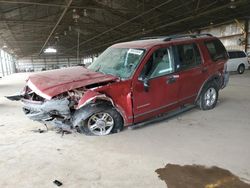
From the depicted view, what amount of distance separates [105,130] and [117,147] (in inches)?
22.9

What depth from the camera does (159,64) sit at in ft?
14.7

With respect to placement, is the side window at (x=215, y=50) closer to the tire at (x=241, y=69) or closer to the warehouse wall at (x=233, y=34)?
the tire at (x=241, y=69)

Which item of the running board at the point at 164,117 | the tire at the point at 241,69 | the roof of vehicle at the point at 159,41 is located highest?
the roof of vehicle at the point at 159,41

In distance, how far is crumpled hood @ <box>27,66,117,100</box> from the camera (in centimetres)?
388

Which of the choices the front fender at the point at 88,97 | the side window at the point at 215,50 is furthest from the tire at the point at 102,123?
the side window at the point at 215,50

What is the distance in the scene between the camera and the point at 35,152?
354cm

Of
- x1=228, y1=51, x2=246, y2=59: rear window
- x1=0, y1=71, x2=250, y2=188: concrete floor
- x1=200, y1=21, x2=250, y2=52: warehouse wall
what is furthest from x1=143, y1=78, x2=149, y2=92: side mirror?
x1=200, y1=21, x2=250, y2=52: warehouse wall

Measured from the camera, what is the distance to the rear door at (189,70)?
474 centimetres

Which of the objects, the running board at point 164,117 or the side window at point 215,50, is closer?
the running board at point 164,117

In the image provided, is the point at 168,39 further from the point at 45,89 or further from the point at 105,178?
the point at 105,178

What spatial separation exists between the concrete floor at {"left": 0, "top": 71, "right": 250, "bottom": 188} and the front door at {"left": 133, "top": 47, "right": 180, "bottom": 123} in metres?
0.36

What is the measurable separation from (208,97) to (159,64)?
6.06ft

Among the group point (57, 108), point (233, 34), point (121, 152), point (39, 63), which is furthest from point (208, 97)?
point (39, 63)

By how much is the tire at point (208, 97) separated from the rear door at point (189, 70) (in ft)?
0.89
